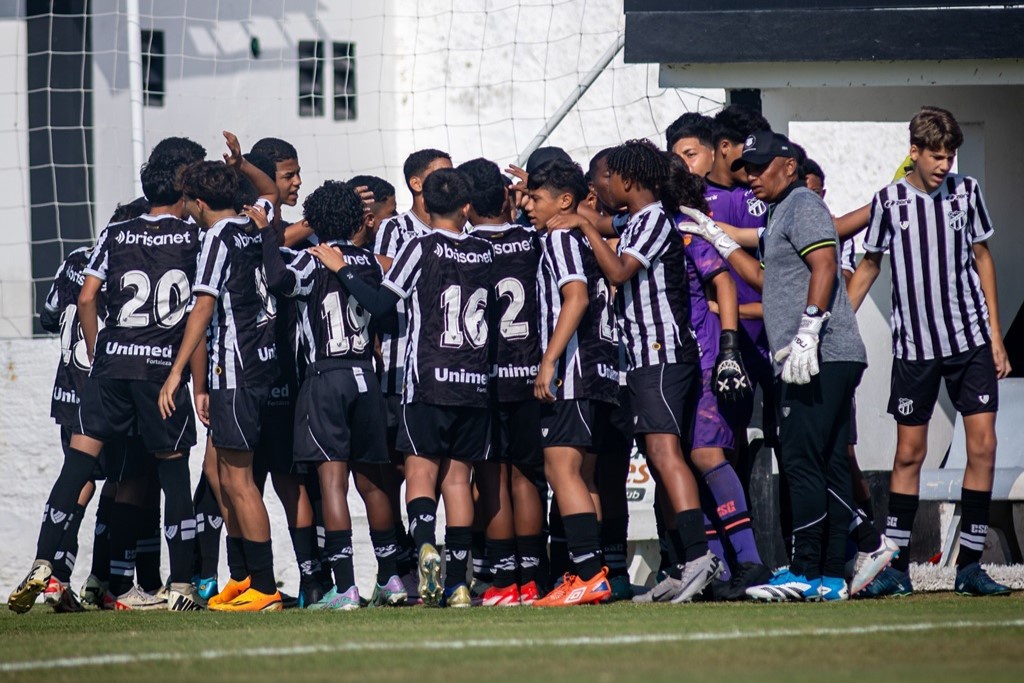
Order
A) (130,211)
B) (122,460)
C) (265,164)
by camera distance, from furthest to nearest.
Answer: (265,164) < (130,211) < (122,460)

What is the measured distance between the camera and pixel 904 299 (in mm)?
6074

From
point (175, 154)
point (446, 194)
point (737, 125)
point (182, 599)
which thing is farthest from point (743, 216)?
point (182, 599)

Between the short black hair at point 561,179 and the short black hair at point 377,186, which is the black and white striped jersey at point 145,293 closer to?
the short black hair at point 377,186

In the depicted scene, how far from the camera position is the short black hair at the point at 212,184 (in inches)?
263

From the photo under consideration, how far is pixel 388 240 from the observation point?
6992 millimetres

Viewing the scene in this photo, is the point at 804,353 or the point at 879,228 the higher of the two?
the point at 879,228

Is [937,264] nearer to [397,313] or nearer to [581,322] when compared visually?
[581,322]

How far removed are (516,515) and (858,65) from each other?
3196mm

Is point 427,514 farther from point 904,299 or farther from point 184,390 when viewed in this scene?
point 904,299

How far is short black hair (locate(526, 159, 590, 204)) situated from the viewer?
6367 millimetres

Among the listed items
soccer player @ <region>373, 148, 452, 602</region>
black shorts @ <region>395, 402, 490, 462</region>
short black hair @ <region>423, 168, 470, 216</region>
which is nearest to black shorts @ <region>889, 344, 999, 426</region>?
black shorts @ <region>395, 402, 490, 462</region>

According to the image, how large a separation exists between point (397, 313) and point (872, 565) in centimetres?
248

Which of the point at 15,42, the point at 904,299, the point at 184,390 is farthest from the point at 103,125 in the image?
the point at 904,299

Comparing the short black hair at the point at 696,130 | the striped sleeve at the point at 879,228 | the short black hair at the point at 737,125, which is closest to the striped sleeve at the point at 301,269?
the short black hair at the point at 696,130
